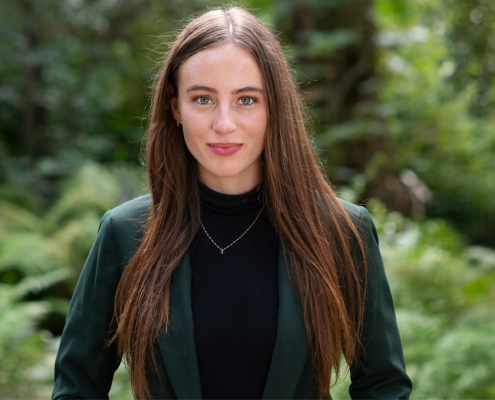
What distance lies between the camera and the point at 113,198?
7383 mm

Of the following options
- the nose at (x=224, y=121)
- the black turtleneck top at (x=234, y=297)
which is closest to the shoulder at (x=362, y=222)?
the black turtleneck top at (x=234, y=297)

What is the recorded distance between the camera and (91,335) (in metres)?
1.58

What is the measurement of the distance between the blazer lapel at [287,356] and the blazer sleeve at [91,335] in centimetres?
53

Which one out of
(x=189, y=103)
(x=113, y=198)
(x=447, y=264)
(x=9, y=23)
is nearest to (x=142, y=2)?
(x=9, y=23)

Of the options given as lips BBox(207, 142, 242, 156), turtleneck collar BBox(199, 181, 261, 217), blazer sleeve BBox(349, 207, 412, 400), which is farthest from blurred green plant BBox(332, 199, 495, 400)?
lips BBox(207, 142, 242, 156)

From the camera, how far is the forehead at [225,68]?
154cm

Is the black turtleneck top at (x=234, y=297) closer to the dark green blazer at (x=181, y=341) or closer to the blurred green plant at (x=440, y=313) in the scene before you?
the dark green blazer at (x=181, y=341)

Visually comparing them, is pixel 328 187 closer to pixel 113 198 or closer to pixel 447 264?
pixel 447 264

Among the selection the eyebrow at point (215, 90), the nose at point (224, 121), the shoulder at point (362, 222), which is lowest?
the shoulder at point (362, 222)

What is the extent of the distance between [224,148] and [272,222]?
313 millimetres

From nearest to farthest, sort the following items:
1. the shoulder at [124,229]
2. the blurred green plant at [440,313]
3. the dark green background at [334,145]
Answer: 1. the shoulder at [124,229]
2. the blurred green plant at [440,313]
3. the dark green background at [334,145]

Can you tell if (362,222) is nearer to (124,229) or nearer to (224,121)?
(224,121)

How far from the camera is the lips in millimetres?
1581

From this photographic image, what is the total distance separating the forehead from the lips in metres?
0.17
